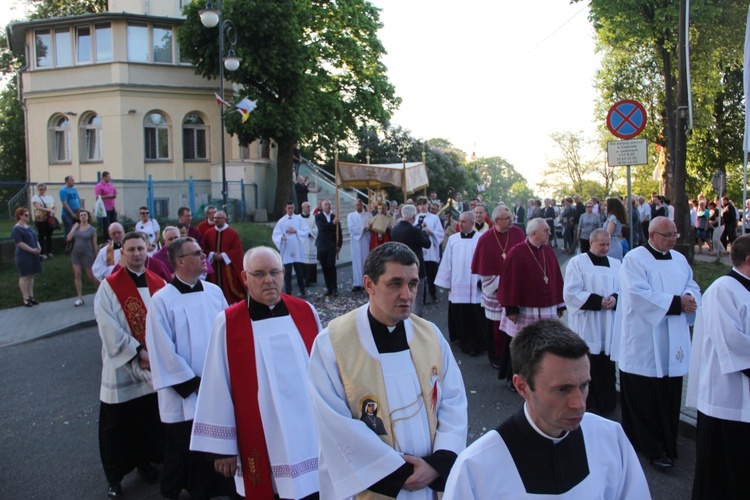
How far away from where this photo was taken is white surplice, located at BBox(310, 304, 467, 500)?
3.03 m

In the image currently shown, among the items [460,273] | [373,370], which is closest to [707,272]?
[460,273]

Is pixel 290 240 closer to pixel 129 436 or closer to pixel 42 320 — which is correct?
pixel 42 320

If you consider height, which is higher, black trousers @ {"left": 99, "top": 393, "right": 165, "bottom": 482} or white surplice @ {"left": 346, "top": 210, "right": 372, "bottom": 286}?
white surplice @ {"left": 346, "top": 210, "right": 372, "bottom": 286}

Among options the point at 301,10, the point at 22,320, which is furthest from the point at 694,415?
the point at 301,10

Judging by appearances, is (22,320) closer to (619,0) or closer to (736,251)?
(736,251)

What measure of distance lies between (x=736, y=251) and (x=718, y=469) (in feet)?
4.81

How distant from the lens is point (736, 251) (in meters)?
4.48

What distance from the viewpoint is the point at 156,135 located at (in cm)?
3122

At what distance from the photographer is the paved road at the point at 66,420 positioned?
5.42 meters

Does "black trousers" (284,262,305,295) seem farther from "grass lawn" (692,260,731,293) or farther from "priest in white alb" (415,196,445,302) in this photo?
"grass lawn" (692,260,731,293)

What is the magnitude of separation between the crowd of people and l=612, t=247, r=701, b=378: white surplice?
0.01m

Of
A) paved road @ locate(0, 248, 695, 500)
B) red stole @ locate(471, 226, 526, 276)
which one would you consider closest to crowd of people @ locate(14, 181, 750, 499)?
paved road @ locate(0, 248, 695, 500)

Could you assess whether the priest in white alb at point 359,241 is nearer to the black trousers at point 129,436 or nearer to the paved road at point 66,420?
the paved road at point 66,420

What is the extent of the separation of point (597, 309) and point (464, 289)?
137 inches
